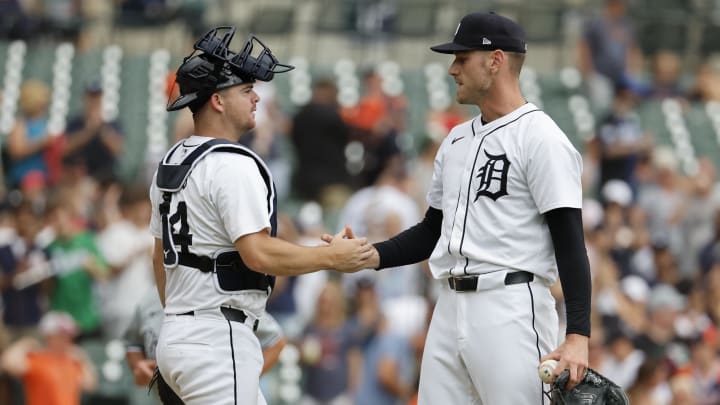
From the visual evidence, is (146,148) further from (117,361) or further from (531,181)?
(531,181)

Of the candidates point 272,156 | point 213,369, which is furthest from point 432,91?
point 213,369

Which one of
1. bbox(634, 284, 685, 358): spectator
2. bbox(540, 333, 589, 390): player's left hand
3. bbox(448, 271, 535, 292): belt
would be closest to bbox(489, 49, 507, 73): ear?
bbox(448, 271, 535, 292): belt

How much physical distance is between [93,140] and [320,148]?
6.22 feet

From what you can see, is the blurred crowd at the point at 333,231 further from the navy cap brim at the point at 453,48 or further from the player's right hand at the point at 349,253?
the navy cap brim at the point at 453,48

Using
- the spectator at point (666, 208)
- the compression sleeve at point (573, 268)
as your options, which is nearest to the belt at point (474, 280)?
the compression sleeve at point (573, 268)

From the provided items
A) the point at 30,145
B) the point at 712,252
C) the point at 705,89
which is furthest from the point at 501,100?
the point at 705,89

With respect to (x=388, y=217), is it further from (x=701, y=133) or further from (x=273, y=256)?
(x=701, y=133)

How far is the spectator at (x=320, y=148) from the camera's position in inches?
457

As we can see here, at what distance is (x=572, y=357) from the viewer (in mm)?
4828

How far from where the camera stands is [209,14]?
15.3 m

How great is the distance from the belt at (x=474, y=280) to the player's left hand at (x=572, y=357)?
0.28 meters

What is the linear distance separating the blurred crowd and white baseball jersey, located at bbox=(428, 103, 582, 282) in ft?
11.8

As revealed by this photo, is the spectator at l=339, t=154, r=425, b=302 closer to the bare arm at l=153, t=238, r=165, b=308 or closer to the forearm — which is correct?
the bare arm at l=153, t=238, r=165, b=308

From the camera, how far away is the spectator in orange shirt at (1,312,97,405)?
30.5 ft
